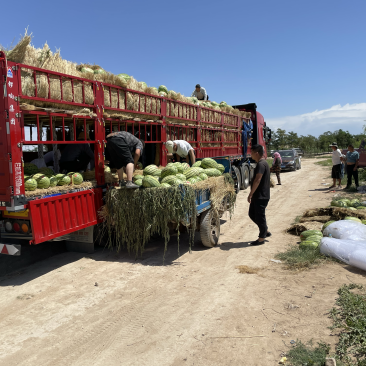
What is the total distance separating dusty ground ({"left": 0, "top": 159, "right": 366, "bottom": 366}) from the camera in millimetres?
3348

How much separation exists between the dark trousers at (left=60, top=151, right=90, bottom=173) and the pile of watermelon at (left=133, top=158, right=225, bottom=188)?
1657 millimetres

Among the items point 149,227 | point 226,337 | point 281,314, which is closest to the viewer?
point 226,337

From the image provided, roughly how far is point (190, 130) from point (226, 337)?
8.12m

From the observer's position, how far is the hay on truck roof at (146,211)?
226 inches

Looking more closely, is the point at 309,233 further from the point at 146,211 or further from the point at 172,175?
the point at 146,211

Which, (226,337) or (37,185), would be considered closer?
(226,337)

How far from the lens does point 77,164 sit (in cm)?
766

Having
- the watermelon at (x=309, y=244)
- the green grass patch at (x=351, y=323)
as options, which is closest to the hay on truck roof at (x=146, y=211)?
the watermelon at (x=309, y=244)

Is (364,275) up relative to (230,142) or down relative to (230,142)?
down

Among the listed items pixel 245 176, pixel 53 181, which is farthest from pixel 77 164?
pixel 245 176

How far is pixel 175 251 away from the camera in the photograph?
6.81 meters

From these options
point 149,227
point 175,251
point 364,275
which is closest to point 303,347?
point 364,275

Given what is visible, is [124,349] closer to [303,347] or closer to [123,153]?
[303,347]

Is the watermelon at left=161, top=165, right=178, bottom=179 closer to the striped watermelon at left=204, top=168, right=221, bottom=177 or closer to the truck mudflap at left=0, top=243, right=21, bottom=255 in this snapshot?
the striped watermelon at left=204, top=168, right=221, bottom=177
